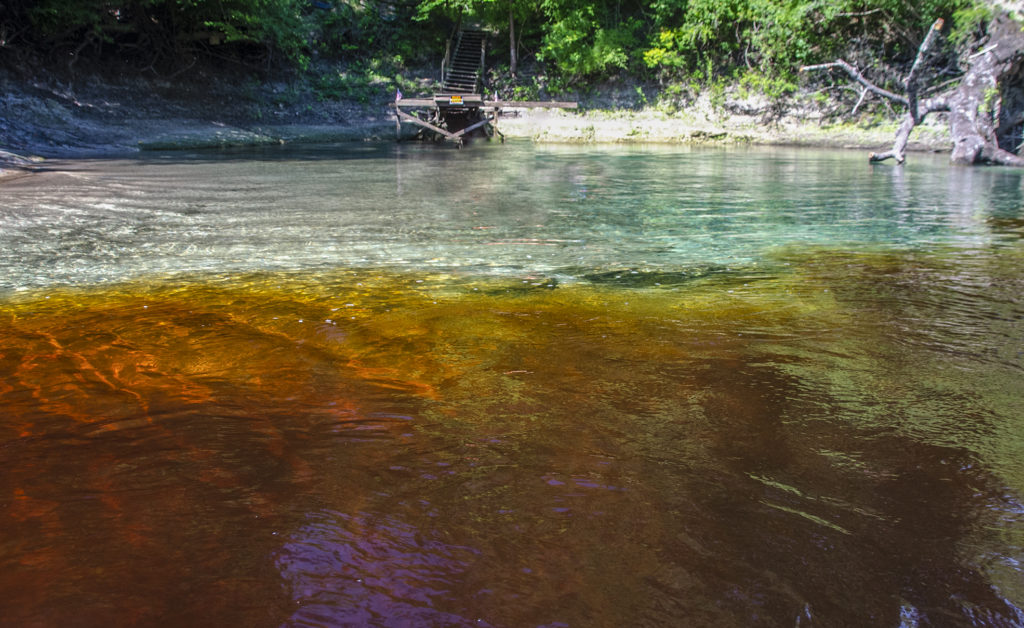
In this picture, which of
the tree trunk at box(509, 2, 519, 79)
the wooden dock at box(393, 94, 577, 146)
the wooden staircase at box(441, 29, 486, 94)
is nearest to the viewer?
the wooden dock at box(393, 94, 577, 146)

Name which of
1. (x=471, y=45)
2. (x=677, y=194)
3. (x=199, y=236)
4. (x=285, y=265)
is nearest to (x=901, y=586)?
(x=285, y=265)

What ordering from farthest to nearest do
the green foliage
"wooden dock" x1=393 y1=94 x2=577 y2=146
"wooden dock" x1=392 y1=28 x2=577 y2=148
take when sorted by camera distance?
1. "wooden dock" x1=392 y1=28 x2=577 y2=148
2. "wooden dock" x1=393 y1=94 x2=577 y2=146
3. the green foliage

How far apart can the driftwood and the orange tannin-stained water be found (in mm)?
14457

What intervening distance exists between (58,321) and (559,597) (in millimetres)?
3542

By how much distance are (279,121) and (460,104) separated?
6194mm

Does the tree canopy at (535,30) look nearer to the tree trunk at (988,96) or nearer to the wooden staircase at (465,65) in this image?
the wooden staircase at (465,65)

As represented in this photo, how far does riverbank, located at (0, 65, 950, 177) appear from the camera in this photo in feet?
58.6

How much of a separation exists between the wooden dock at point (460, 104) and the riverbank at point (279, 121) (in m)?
0.97

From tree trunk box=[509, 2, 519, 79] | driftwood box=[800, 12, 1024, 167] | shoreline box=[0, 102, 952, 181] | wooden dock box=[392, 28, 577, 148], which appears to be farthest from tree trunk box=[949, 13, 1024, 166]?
tree trunk box=[509, 2, 519, 79]

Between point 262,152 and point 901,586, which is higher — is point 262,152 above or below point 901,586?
above

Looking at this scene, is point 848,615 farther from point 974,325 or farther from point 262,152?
point 262,152

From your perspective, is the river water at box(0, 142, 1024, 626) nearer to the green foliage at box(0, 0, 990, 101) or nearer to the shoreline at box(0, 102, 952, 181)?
the shoreline at box(0, 102, 952, 181)

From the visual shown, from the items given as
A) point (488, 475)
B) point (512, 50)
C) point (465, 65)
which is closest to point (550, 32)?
point (512, 50)

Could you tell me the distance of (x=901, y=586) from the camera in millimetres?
1669
